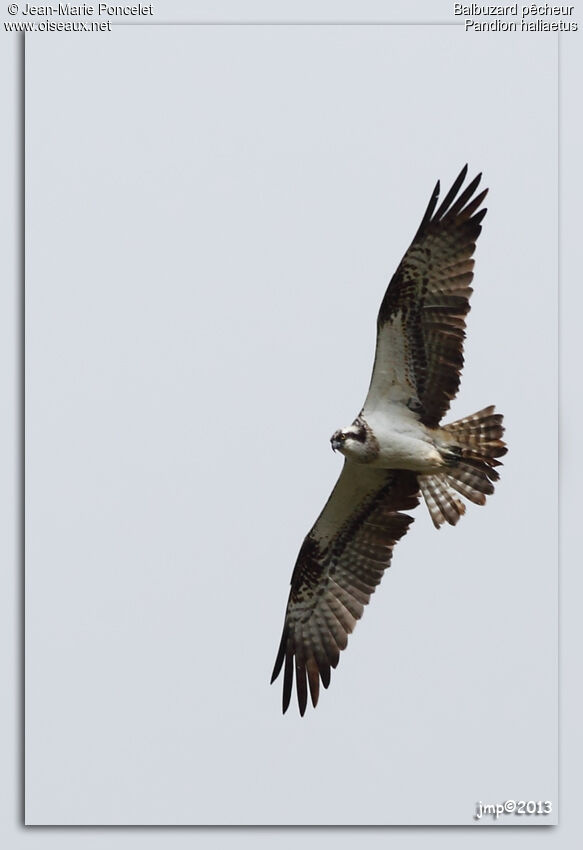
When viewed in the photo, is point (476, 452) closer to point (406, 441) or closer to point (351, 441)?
point (406, 441)

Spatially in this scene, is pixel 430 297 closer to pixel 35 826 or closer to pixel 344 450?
pixel 344 450

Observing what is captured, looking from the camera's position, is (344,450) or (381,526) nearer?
(344,450)

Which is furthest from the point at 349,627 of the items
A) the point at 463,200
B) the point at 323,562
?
the point at 463,200

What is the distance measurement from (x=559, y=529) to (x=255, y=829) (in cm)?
239

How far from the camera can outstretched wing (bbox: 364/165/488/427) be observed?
8367 mm

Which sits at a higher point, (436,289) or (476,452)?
(436,289)

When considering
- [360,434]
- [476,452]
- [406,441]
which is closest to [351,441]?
[360,434]

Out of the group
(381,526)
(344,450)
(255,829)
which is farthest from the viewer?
(381,526)

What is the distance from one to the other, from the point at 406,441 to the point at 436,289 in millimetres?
907

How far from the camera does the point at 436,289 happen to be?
8.37 meters

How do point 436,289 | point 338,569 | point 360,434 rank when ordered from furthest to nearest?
1. point 338,569
2. point 360,434
3. point 436,289

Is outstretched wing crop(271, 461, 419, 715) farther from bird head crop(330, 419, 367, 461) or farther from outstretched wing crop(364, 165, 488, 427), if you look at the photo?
outstretched wing crop(364, 165, 488, 427)

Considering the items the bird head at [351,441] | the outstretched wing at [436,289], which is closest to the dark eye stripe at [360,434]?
the bird head at [351,441]

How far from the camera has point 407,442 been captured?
8562 millimetres
